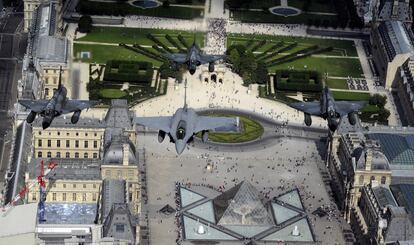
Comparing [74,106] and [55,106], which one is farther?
[74,106]

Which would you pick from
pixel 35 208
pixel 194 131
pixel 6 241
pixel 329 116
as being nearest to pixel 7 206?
pixel 35 208

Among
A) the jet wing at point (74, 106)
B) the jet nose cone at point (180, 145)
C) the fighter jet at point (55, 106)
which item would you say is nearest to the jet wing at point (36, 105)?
the fighter jet at point (55, 106)

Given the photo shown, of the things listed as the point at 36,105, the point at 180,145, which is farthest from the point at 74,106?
the point at 180,145

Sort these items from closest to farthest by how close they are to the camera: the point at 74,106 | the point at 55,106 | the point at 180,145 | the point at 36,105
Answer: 1. the point at 180,145
2. the point at 55,106
3. the point at 36,105
4. the point at 74,106

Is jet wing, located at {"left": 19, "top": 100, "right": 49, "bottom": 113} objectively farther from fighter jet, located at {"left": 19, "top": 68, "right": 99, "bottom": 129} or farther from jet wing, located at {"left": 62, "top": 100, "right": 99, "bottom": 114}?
jet wing, located at {"left": 62, "top": 100, "right": 99, "bottom": 114}

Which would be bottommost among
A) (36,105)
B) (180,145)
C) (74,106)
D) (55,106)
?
(180,145)

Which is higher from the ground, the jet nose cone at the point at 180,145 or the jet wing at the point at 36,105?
the jet wing at the point at 36,105


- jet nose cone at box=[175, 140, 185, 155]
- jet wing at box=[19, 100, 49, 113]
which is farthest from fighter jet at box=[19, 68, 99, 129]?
jet nose cone at box=[175, 140, 185, 155]

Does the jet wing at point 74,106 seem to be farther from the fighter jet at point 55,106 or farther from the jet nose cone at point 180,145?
the jet nose cone at point 180,145

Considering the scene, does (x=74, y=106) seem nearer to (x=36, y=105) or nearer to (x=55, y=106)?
(x=55, y=106)

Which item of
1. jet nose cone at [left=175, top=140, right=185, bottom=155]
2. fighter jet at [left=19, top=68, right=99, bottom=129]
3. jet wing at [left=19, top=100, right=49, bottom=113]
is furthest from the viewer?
jet wing at [left=19, top=100, right=49, bottom=113]

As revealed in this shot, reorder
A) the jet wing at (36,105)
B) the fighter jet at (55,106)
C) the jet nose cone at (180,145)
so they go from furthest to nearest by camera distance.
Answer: the jet wing at (36,105) < the fighter jet at (55,106) < the jet nose cone at (180,145)

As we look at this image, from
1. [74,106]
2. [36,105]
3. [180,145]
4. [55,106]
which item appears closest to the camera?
[180,145]
